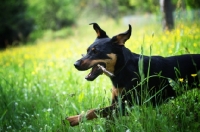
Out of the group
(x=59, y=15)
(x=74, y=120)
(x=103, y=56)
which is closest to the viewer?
(x=74, y=120)

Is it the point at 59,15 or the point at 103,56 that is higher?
the point at 59,15

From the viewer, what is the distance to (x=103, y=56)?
350 centimetres

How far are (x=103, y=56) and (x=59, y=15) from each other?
21560mm

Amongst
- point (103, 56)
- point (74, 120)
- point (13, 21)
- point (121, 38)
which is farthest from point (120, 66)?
point (13, 21)

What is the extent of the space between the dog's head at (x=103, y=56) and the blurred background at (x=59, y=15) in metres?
5.91

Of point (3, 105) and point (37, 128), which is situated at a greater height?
point (3, 105)

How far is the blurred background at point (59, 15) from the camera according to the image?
14.7 meters

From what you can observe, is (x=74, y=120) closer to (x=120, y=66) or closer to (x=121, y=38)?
(x=120, y=66)

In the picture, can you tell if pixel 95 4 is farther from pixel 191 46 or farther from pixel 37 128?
pixel 37 128

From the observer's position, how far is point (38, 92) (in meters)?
5.23

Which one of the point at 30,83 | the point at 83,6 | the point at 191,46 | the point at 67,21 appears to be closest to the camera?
the point at 191,46

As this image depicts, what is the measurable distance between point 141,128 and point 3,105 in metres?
2.41

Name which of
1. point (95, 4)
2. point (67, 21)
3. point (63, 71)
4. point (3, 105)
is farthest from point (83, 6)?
point (3, 105)

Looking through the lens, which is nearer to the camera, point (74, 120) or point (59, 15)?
point (74, 120)
